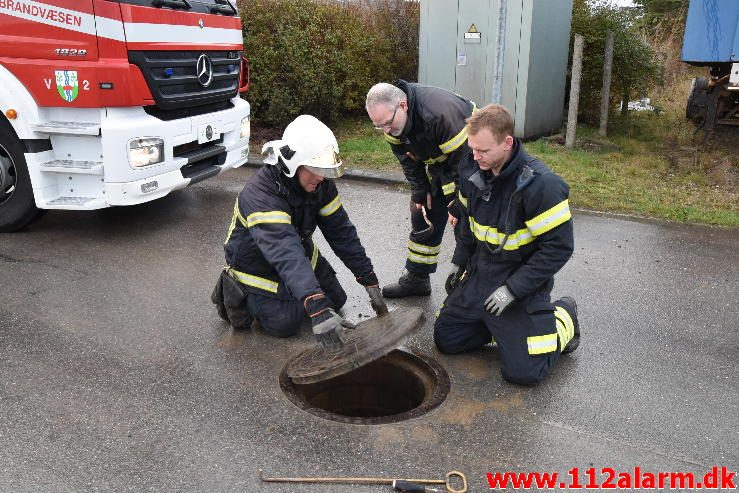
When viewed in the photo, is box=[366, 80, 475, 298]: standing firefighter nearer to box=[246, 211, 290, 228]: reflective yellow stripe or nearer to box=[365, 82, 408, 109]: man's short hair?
box=[365, 82, 408, 109]: man's short hair

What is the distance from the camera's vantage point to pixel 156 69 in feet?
17.3

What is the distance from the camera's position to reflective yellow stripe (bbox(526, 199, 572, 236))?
3.34 meters

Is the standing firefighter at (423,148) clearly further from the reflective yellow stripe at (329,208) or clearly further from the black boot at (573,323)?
the black boot at (573,323)

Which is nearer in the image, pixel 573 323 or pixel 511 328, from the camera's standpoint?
pixel 511 328

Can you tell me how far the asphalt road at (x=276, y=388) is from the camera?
9.52 ft

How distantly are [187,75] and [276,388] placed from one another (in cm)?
325

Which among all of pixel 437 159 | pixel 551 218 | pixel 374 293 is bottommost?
pixel 374 293

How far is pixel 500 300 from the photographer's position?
346 centimetres

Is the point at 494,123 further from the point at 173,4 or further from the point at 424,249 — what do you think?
the point at 173,4

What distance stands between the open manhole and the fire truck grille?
9.18ft

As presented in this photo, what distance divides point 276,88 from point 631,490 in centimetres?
800

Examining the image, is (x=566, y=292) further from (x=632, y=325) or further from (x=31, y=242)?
(x=31, y=242)

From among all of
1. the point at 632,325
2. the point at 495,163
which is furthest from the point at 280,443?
the point at 632,325

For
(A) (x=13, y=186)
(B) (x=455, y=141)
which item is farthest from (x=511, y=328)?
(A) (x=13, y=186)
